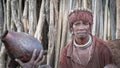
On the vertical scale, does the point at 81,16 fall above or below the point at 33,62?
Result: above

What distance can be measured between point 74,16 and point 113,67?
1.94ft

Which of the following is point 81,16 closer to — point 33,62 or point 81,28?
point 81,28

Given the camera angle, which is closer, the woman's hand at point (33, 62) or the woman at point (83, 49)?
the woman's hand at point (33, 62)

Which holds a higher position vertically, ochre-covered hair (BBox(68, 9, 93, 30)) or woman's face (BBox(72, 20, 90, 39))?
ochre-covered hair (BBox(68, 9, 93, 30))

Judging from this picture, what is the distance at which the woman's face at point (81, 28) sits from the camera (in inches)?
137

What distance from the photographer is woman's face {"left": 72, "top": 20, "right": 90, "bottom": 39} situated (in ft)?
11.4

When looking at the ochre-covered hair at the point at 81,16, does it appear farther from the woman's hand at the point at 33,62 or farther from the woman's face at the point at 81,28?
the woman's hand at the point at 33,62

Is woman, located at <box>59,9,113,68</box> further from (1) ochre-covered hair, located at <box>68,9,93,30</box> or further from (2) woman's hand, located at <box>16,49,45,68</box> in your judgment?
(2) woman's hand, located at <box>16,49,45,68</box>

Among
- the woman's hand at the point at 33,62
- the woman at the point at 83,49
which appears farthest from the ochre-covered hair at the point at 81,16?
the woman's hand at the point at 33,62

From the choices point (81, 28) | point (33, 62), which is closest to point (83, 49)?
point (81, 28)

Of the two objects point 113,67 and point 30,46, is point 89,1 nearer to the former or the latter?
point 113,67

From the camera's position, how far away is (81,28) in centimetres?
348

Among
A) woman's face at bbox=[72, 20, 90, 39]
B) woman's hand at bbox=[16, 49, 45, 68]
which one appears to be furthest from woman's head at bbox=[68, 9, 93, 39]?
woman's hand at bbox=[16, 49, 45, 68]

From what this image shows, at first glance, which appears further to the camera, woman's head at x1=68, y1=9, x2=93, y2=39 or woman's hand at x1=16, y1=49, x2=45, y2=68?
woman's head at x1=68, y1=9, x2=93, y2=39
